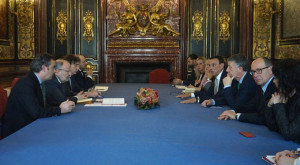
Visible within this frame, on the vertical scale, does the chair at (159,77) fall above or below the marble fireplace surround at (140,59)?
below

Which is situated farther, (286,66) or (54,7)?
(54,7)

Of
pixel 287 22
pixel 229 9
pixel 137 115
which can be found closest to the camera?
pixel 137 115

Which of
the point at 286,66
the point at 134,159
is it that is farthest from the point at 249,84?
the point at 134,159

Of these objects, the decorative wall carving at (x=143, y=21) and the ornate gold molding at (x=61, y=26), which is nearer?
the decorative wall carving at (x=143, y=21)

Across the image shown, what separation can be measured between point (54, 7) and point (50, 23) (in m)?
0.48

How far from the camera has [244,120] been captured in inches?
116

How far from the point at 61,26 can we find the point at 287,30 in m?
6.01

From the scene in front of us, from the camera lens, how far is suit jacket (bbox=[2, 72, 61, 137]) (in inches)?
125

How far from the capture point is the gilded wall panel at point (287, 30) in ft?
22.1

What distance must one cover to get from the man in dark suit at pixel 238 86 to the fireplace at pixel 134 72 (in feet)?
20.1

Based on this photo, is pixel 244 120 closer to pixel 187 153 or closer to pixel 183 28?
pixel 187 153

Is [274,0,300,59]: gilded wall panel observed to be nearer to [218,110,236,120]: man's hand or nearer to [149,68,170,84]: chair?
[149,68,170,84]: chair

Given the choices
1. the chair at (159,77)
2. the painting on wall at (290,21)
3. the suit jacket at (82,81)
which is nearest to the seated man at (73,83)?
the suit jacket at (82,81)

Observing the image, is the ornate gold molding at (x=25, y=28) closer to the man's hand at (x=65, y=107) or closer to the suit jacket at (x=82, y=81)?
the suit jacket at (x=82, y=81)
